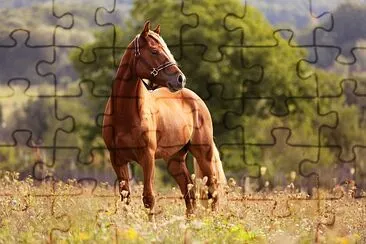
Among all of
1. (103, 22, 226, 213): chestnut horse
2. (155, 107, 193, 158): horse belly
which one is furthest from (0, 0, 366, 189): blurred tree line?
(103, 22, 226, 213): chestnut horse

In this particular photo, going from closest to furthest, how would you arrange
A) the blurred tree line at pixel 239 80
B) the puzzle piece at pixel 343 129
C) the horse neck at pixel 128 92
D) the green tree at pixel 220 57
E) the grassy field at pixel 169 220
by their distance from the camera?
the grassy field at pixel 169 220 → the horse neck at pixel 128 92 → the green tree at pixel 220 57 → the blurred tree line at pixel 239 80 → the puzzle piece at pixel 343 129

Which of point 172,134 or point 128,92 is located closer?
point 128,92

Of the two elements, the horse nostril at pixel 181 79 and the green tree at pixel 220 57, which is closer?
the horse nostril at pixel 181 79

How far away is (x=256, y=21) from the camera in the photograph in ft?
157

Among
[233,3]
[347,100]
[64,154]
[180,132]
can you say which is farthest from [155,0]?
[180,132]

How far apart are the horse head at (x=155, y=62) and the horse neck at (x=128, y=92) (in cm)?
10

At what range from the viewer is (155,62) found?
15.8m

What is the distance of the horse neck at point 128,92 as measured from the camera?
52.2ft

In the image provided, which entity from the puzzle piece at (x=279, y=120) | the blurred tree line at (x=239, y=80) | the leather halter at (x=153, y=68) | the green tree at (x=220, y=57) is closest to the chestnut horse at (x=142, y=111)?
the leather halter at (x=153, y=68)

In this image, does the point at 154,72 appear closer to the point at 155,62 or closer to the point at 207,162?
the point at 155,62

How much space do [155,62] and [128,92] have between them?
1.51 feet
